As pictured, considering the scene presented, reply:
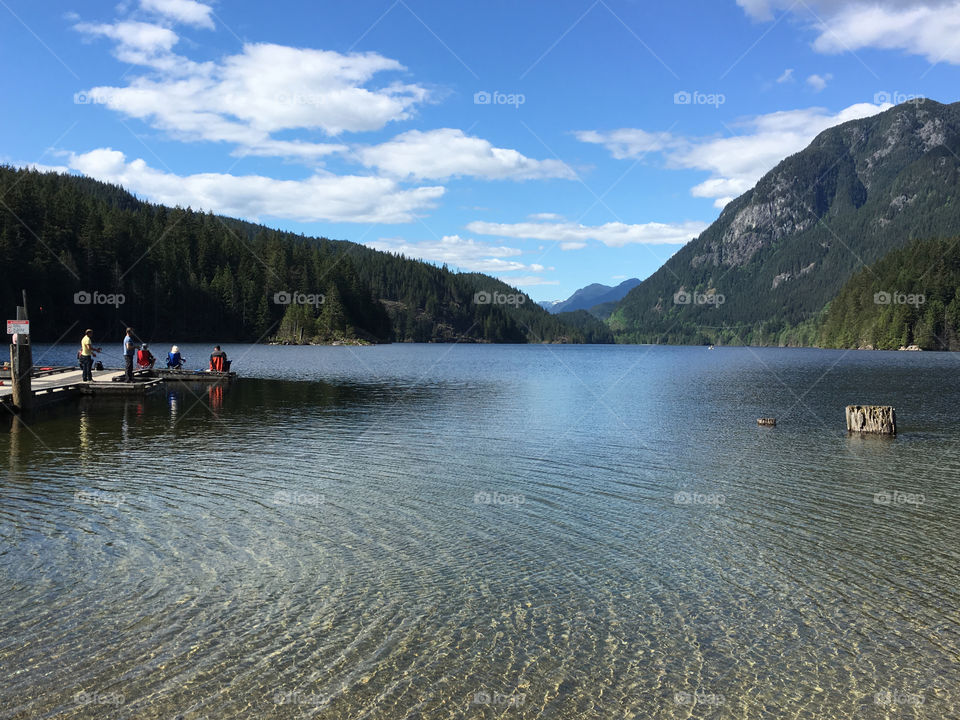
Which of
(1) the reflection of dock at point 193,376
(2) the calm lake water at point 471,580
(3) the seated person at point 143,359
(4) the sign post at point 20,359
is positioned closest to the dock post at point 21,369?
(4) the sign post at point 20,359

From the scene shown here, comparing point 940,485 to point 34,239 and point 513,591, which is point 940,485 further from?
point 34,239

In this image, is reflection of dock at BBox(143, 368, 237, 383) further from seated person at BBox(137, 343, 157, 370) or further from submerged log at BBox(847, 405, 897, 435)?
submerged log at BBox(847, 405, 897, 435)

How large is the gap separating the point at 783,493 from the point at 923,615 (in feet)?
29.2

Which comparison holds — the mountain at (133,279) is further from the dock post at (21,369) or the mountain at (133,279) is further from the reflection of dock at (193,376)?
the dock post at (21,369)

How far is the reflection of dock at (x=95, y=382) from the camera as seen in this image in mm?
36219

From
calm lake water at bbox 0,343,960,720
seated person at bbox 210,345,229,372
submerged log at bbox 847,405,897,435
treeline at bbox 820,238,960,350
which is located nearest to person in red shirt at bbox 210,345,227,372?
seated person at bbox 210,345,229,372

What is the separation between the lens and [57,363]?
73250 mm

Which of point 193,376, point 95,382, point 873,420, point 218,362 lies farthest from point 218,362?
point 873,420

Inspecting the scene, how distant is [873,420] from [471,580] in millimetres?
27848

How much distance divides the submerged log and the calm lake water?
5.08 meters

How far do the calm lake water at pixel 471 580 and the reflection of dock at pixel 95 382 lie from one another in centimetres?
1125

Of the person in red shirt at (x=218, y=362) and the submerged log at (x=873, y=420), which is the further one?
the person in red shirt at (x=218, y=362)

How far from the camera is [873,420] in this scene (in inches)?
1270

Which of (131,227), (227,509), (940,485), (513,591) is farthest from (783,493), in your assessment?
(131,227)
